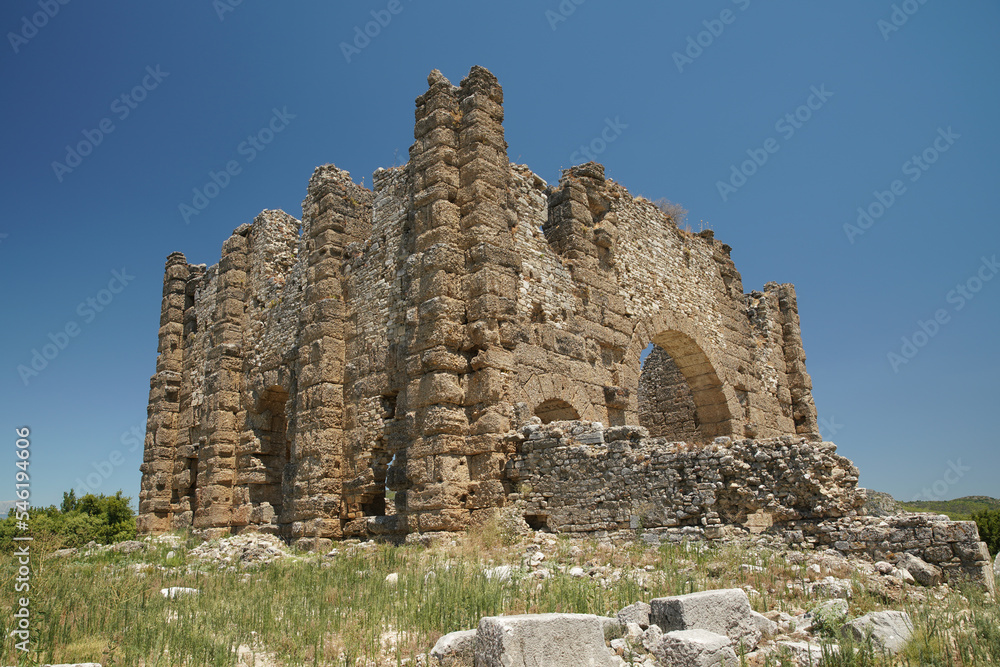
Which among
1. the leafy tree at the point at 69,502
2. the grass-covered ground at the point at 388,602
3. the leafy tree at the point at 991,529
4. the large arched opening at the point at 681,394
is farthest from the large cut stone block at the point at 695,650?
the leafy tree at the point at 69,502

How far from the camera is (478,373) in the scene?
396 inches

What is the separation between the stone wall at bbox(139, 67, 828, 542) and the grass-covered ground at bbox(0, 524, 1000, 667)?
145 cm

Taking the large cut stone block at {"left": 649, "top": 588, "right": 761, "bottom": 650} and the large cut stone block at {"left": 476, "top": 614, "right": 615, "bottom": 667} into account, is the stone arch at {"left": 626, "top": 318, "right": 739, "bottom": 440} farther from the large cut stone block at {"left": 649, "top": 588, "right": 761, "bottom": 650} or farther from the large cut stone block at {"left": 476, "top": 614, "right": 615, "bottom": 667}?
the large cut stone block at {"left": 476, "top": 614, "right": 615, "bottom": 667}

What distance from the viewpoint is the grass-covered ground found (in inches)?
182

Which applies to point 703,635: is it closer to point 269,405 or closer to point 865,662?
point 865,662

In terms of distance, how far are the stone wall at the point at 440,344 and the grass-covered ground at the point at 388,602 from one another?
145 cm

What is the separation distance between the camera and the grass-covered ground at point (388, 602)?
4.62 metres

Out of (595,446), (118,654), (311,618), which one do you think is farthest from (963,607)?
(118,654)

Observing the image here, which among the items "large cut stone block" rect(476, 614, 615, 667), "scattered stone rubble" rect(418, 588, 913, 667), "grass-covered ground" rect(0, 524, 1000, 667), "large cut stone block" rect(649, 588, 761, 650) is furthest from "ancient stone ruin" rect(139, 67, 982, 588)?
"large cut stone block" rect(476, 614, 615, 667)

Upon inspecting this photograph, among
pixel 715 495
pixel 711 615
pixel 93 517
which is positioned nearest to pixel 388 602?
pixel 711 615

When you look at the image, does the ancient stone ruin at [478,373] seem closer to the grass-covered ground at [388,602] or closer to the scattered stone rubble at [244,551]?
the scattered stone rubble at [244,551]

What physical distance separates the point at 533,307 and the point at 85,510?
66.5 ft

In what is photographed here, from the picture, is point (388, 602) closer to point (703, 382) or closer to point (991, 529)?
point (703, 382)

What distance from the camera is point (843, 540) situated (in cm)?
703
